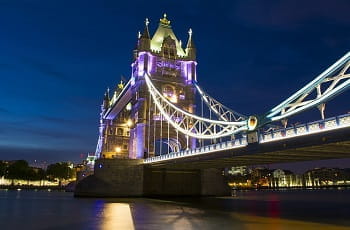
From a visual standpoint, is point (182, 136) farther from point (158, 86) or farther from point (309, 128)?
point (309, 128)

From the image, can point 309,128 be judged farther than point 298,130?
No

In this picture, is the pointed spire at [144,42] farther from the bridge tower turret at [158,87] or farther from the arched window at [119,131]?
the arched window at [119,131]

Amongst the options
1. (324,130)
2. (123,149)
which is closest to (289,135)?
(324,130)

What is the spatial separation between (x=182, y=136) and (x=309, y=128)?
34608 millimetres

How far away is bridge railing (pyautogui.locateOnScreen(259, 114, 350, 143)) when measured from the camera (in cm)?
1768

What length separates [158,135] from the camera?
52.2 m

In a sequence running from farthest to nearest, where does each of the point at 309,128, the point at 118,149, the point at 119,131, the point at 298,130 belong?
the point at 119,131 < the point at 118,149 < the point at 298,130 < the point at 309,128

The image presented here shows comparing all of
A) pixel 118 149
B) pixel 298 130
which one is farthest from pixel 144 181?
pixel 118 149

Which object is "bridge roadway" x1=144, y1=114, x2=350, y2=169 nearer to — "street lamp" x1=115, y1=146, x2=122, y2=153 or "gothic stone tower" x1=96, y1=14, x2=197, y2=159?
"gothic stone tower" x1=96, y1=14, x2=197, y2=159

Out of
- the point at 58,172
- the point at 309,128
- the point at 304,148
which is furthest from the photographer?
the point at 58,172

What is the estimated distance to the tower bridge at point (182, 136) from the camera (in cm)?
2181

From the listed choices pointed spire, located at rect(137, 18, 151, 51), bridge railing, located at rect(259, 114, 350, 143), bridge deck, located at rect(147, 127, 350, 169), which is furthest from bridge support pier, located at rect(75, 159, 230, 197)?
bridge railing, located at rect(259, 114, 350, 143)

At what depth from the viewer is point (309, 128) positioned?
64.0 feet

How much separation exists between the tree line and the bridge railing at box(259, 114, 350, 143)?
85348mm
